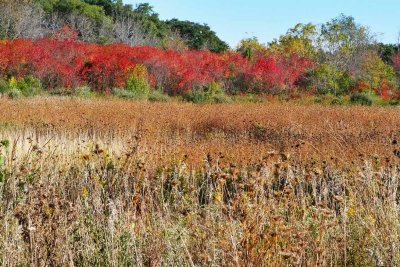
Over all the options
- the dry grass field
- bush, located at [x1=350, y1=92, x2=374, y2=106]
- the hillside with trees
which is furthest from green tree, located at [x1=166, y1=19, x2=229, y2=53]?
the dry grass field

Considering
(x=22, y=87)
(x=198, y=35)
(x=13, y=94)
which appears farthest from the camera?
(x=198, y=35)

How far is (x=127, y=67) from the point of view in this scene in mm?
25438

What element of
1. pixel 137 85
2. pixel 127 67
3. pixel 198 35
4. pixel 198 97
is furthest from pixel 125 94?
pixel 198 35

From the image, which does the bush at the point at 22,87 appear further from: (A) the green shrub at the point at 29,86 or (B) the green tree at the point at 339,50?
(B) the green tree at the point at 339,50

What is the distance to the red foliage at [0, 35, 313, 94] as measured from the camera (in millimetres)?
24625

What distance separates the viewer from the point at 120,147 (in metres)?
7.80

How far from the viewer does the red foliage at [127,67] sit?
2462 centimetres

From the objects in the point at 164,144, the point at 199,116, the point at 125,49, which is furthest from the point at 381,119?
the point at 125,49

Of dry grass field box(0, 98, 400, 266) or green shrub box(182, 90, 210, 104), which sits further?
green shrub box(182, 90, 210, 104)

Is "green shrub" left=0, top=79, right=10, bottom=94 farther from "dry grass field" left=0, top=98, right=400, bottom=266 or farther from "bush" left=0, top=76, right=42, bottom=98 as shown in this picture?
"dry grass field" left=0, top=98, right=400, bottom=266

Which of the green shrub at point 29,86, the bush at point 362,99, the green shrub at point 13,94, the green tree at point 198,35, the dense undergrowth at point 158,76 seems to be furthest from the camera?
the green tree at point 198,35

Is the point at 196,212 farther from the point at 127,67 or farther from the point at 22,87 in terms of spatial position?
the point at 127,67

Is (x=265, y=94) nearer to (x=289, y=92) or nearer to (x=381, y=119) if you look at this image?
(x=289, y=92)

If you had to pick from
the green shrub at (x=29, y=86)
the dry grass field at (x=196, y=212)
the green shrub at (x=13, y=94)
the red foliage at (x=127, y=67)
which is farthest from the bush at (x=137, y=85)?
the dry grass field at (x=196, y=212)
